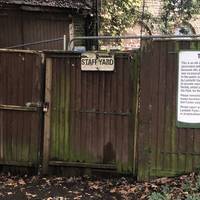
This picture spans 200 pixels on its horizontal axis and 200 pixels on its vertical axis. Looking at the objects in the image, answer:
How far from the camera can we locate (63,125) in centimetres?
848

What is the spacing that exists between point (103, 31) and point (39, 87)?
33.9 feet

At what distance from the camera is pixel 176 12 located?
74.0ft

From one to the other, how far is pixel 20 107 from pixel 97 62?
1.46m

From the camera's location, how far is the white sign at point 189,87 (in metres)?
7.66

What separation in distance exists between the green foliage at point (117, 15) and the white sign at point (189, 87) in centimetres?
1072

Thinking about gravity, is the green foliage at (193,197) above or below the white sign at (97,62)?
below

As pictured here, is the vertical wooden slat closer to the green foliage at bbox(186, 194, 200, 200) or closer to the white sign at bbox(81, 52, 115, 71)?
the white sign at bbox(81, 52, 115, 71)

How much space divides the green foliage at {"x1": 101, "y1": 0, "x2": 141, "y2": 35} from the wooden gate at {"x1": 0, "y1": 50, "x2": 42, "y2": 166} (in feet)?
32.4

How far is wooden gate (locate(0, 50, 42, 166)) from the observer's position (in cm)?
855

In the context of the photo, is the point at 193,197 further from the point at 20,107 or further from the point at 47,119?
the point at 20,107

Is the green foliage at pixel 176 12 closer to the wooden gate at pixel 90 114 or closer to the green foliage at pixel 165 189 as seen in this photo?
the wooden gate at pixel 90 114

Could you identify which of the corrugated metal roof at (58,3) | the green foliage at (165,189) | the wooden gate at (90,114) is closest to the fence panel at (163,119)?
the wooden gate at (90,114)

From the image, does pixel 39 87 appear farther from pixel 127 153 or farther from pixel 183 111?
pixel 183 111

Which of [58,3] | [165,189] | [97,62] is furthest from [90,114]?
[58,3]
